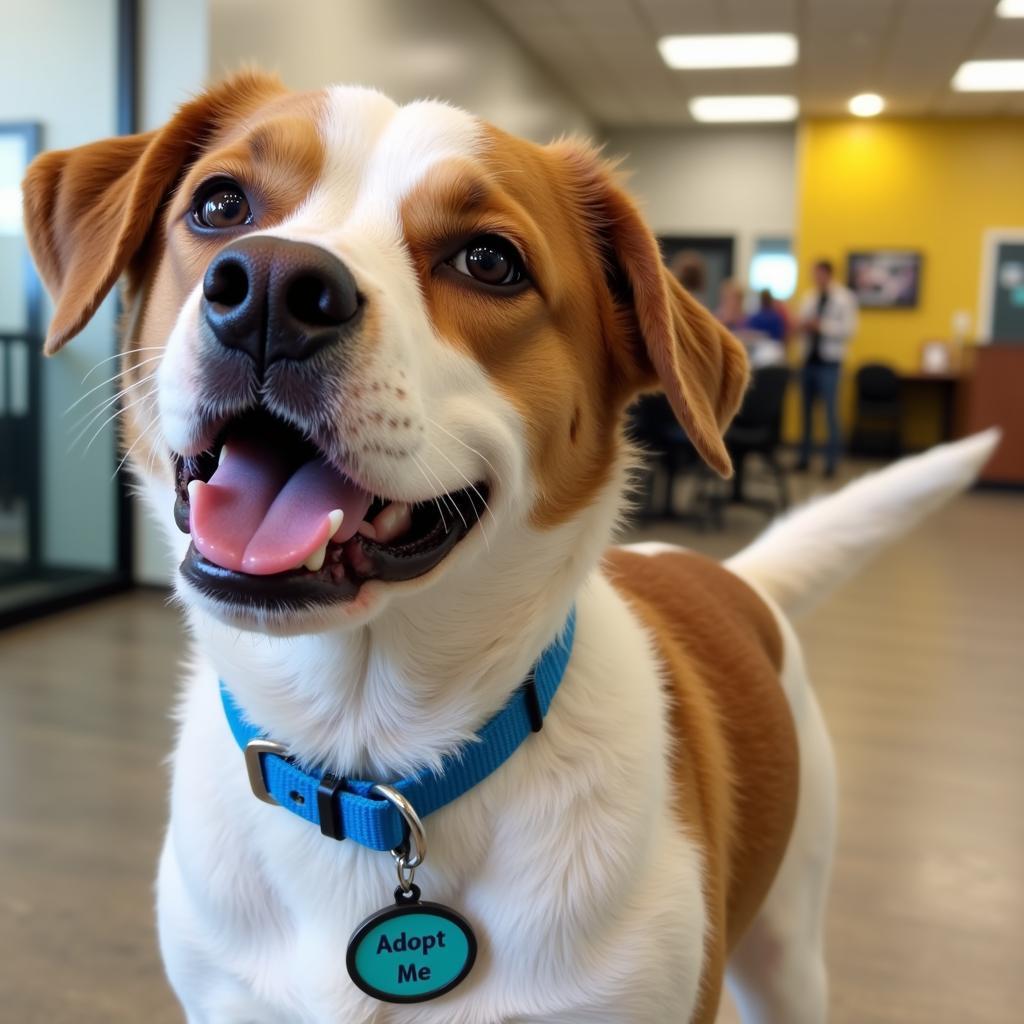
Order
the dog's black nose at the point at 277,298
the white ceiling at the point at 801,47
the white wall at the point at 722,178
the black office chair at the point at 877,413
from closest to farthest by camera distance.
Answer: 1. the dog's black nose at the point at 277,298
2. the white ceiling at the point at 801,47
3. the black office chair at the point at 877,413
4. the white wall at the point at 722,178

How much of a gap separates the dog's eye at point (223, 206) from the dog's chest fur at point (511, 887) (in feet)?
1.79

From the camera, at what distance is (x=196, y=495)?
94cm

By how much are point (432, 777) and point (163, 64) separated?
161 inches

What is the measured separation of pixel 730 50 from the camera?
9.38 metres

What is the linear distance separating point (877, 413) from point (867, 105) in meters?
3.22

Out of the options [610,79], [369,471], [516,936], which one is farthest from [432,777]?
[610,79]

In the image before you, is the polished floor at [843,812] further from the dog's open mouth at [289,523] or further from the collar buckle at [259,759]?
the dog's open mouth at [289,523]

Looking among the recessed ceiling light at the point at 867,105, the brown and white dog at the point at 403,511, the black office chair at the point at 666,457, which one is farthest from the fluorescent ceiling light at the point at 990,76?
the brown and white dog at the point at 403,511

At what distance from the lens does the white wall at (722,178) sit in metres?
12.9

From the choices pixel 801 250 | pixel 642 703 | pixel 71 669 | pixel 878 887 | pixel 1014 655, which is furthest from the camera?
pixel 801 250

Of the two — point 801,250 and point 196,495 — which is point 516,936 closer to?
point 196,495

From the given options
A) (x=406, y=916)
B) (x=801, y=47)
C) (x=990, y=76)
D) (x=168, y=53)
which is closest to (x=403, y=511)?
(x=406, y=916)

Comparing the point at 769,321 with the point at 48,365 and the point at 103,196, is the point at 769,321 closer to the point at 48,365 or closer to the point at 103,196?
the point at 48,365

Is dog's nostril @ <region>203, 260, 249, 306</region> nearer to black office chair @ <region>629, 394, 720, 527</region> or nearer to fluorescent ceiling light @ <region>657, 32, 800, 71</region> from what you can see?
black office chair @ <region>629, 394, 720, 527</region>
